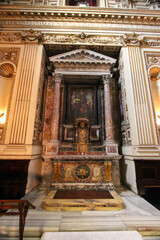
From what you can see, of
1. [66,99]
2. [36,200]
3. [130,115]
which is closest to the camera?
[36,200]

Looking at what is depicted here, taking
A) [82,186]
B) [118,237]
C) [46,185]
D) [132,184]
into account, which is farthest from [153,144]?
[46,185]

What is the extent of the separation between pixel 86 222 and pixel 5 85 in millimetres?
6290

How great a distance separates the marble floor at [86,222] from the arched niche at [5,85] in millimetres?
3861

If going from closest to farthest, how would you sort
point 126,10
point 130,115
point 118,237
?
point 118,237 < point 130,115 < point 126,10

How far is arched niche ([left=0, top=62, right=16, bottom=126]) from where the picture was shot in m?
5.31

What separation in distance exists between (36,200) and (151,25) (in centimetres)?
932

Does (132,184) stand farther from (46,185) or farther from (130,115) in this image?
(46,185)

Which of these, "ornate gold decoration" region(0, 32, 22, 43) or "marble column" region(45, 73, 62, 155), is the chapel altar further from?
"ornate gold decoration" region(0, 32, 22, 43)

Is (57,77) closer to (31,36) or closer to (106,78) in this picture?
(31,36)

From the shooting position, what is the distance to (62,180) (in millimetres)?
4371

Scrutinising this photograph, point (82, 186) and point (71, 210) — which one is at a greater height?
point (82, 186)

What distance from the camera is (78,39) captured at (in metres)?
5.95

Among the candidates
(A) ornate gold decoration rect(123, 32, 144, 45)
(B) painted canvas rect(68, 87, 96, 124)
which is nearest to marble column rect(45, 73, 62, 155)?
(B) painted canvas rect(68, 87, 96, 124)

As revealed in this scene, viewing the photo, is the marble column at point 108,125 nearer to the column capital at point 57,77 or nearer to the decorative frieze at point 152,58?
the decorative frieze at point 152,58
